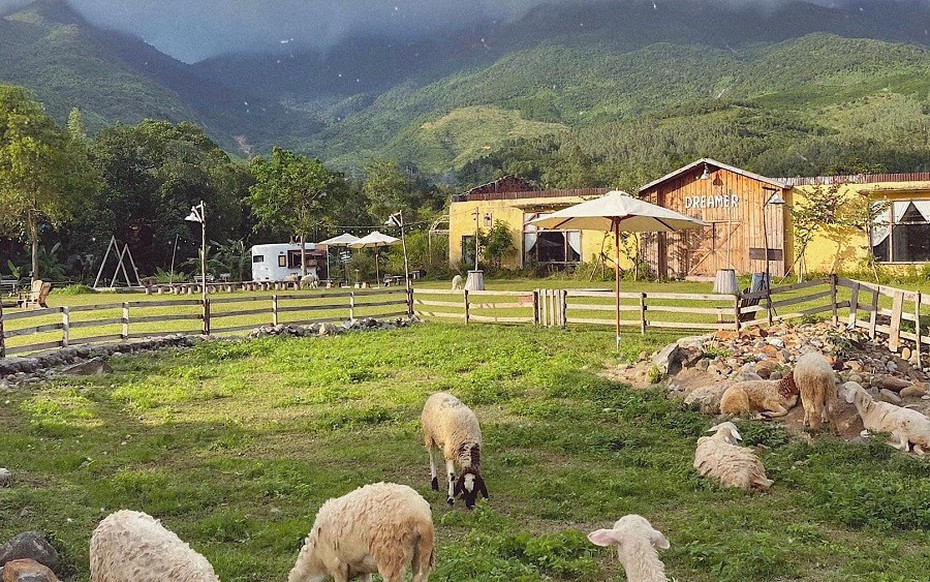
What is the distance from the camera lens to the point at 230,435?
8430mm

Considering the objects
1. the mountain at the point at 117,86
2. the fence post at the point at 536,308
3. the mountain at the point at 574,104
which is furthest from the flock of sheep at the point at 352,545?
the mountain at the point at 117,86

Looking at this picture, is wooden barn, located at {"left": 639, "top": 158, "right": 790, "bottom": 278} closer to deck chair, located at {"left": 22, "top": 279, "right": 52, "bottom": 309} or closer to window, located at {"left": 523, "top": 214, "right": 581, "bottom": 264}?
window, located at {"left": 523, "top": 214, "right": 581, "bottom": 264}

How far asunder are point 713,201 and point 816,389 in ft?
67.5

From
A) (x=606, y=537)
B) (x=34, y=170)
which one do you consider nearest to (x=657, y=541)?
(x=606, y=537)

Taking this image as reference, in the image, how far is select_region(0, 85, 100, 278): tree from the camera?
33281 mm

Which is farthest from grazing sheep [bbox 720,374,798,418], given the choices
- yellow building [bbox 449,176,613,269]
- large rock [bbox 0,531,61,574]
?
yellow building [bbox 449,176,613,269]

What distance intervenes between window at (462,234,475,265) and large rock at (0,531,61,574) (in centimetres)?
2740

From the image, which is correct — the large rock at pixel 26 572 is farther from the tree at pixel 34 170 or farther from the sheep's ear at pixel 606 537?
the tree at pixel 34 170

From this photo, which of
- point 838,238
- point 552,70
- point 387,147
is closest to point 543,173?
point 838,238

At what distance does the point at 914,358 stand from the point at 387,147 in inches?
4369

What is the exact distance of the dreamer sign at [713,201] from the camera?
1058 inches

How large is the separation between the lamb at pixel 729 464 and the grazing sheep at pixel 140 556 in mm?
4073

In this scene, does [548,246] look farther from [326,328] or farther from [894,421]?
[894,421]

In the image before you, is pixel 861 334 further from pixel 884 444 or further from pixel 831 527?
pixel 831 527
